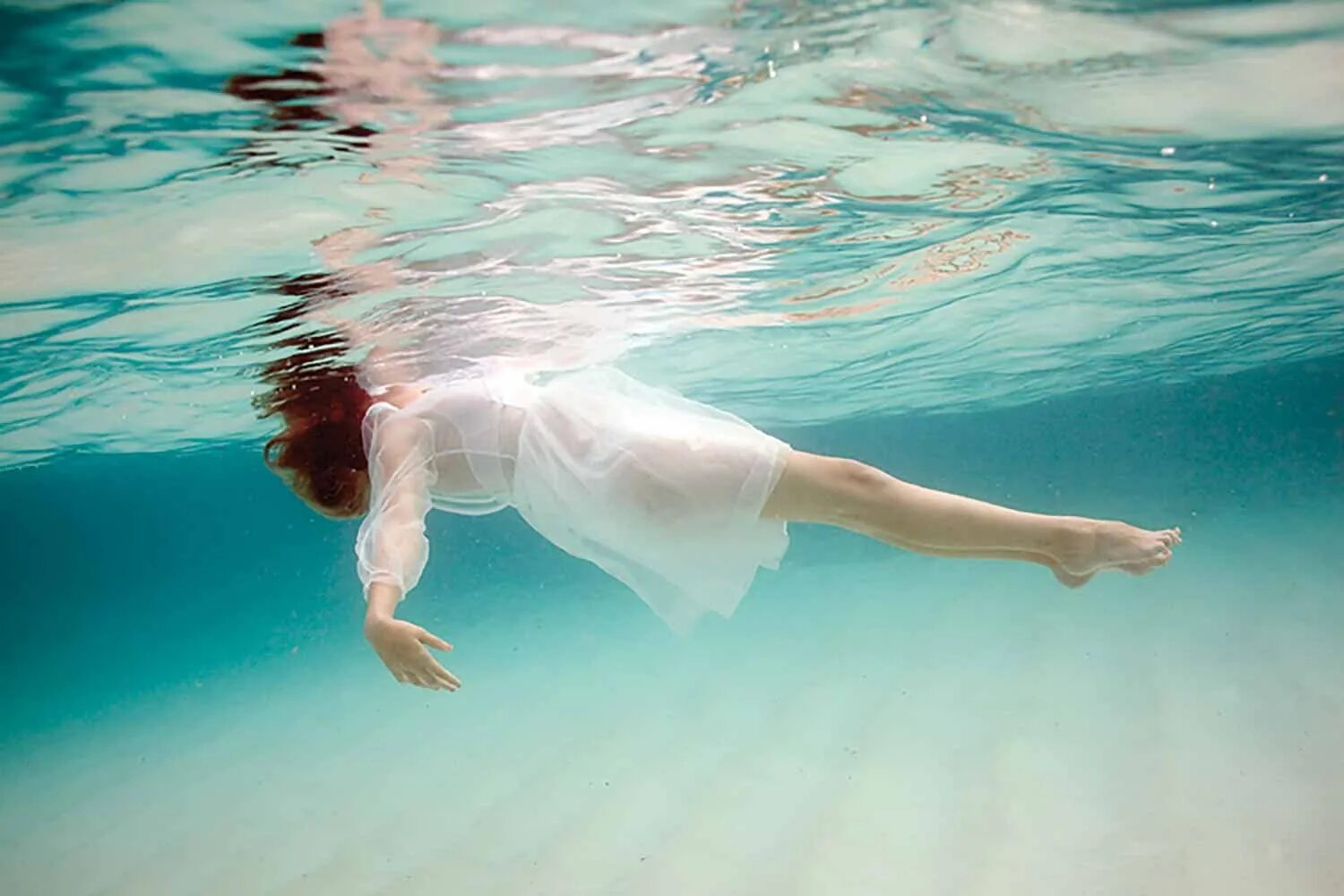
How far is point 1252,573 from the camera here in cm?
2159

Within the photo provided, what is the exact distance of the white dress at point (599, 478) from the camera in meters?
5.28

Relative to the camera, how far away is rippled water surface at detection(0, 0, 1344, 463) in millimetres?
5773

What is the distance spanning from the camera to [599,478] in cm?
564

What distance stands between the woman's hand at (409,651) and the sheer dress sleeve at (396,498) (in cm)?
45

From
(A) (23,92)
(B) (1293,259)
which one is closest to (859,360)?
(B) (1293,259)

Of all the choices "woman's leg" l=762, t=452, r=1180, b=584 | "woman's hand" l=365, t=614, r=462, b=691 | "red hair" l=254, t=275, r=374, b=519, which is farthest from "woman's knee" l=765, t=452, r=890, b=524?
"red hair" l=254, t=275, r=374, b=519

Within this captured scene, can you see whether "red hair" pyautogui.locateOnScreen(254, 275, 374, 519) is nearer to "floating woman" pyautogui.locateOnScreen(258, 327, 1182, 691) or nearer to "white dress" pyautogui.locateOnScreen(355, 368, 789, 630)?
"floating woman" pyautogui.locateOnScreen(258, 327, 1182, 691)

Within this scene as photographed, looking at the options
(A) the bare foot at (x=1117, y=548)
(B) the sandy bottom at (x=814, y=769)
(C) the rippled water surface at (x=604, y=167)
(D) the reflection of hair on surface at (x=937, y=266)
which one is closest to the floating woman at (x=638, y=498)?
(A) the bare foot at (x=1117, y=548)

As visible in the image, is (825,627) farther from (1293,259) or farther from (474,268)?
(474,268)

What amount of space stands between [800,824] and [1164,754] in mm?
4903

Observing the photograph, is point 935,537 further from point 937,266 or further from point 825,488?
point 937,266

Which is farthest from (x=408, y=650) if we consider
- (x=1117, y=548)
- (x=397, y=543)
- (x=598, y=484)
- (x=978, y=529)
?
(x=1117, y=548)

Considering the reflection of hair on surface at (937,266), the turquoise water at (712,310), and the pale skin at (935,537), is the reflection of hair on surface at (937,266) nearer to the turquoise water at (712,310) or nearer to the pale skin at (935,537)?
the turquoise water at (712,310)

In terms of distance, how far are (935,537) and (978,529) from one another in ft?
0.77
